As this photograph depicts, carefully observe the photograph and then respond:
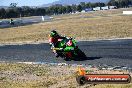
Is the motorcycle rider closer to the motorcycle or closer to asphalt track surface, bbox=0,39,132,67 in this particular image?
the motorcycle

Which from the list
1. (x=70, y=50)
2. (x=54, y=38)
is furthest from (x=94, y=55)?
(x=54, y=38)

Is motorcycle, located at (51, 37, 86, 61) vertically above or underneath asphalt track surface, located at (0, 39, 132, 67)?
above

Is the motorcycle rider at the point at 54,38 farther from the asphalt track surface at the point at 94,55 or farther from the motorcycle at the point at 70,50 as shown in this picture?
the asphalt track surface at the point at 94,55

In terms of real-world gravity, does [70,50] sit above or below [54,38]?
below

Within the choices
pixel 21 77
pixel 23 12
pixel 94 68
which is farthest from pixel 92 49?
pixel 23 12

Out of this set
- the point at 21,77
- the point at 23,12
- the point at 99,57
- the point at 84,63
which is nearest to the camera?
the point at 21,77

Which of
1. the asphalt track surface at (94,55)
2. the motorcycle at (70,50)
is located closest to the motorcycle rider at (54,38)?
the motorcycle at (70,50)

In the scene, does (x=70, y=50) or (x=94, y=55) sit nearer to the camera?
(x=70, y=50)

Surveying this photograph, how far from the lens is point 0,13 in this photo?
11281cm

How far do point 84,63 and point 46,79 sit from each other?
Answer: 3.86 metres

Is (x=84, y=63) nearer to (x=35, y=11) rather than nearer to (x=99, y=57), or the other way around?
(x=99, y=57)

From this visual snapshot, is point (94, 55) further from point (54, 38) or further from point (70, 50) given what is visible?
point (54, 38)

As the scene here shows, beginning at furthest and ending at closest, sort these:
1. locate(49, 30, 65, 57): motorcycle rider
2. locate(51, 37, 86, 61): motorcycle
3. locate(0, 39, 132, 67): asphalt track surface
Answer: locate(49, 30, 65, 57): motorcycle rider → locate(51, 37, 86, 61): motorcycle → locate(0, 39, 132, 67): asphalt track surface

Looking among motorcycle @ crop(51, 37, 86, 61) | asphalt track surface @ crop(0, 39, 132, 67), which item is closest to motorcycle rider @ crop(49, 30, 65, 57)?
motorcycle @ crop(51, 37, 86, 61)
